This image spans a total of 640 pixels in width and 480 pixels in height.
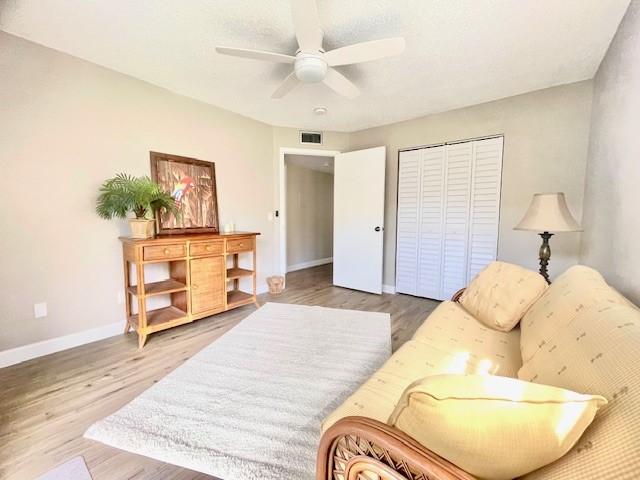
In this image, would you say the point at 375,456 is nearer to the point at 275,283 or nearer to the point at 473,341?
the point at 473,341

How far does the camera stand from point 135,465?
1.23 m

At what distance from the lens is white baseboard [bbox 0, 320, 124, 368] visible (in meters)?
2.01

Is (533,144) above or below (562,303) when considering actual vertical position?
above

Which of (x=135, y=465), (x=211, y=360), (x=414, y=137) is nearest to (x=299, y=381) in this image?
(x=211, y=360)

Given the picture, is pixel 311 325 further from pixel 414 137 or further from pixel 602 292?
pixel 414 137

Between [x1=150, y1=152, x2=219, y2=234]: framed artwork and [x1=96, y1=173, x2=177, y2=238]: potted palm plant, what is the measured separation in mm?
368

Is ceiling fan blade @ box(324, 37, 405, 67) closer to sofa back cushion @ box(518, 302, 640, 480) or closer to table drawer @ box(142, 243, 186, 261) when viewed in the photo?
sofa back cushion @ box(518, 302, 640, 480)

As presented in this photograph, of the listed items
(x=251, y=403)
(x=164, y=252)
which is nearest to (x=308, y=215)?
(x=164, y=252)

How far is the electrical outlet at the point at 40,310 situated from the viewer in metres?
2.12

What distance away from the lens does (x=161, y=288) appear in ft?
8.13

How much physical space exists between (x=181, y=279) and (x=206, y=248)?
38 centimetres

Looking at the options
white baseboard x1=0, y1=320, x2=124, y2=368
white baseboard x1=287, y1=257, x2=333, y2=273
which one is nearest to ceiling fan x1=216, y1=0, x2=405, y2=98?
white baseboard x1=0, y1=320, x2=124, y2=368

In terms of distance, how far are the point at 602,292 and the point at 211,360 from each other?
222 centimetres

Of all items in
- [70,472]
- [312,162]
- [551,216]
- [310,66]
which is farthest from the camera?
[312,162]
